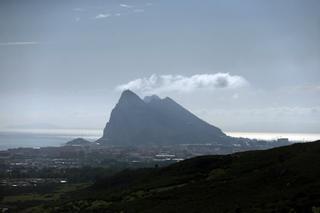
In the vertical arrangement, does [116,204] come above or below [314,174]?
below

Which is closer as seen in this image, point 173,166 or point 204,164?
point 204,164

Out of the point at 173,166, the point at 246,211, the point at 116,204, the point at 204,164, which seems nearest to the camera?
the point at 246,211

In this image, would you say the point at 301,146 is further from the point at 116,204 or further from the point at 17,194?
the point at 17,194

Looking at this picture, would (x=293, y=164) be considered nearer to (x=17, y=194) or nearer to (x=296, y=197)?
(x=296, y=197)

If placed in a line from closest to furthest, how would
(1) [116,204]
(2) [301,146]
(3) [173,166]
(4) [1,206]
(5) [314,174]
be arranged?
(5) [314,174], (1) [116,204], (2) [301,146], (3) [173,166], (4) [1,206]

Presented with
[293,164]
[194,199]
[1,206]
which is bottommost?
[1,206]

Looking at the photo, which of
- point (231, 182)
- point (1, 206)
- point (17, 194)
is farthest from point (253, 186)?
point (17, 194)
